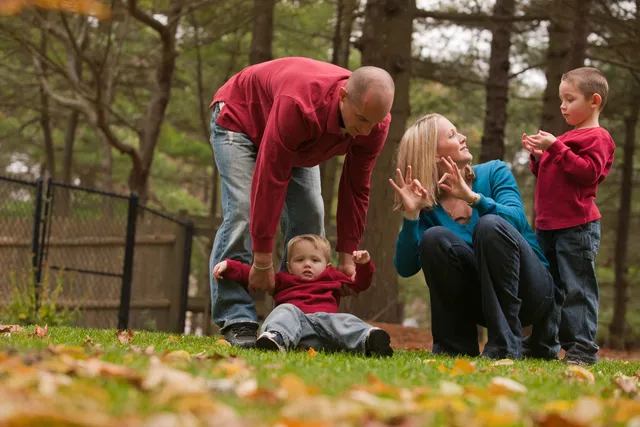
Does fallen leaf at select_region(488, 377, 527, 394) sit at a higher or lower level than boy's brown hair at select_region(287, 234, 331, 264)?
lower

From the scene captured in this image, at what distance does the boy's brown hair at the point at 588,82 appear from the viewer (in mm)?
4664

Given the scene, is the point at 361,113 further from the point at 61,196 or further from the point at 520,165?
the point at 520,165

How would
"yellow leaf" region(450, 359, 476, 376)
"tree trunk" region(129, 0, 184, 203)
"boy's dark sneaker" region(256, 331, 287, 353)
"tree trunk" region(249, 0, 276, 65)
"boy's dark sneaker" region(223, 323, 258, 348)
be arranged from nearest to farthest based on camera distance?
"yellow leaf" region(450, 359, 476, 376) → "boy's dark sneaker" region(256, 331, 287, 353) → "boy's dark sneaker" region(223, 323, 258, 348) → "tree trunk" region(249, 0, 276, 65) → "tree trunk" region(129, 0, 184, 203)

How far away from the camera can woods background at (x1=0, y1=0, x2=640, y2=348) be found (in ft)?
29.4

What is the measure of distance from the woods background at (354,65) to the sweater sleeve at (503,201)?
353cm

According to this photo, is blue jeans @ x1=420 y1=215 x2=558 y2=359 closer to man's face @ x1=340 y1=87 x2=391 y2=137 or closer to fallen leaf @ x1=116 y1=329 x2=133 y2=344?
man's face @ x1=340 y1=87 x2=391 y2=137

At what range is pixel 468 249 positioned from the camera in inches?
178

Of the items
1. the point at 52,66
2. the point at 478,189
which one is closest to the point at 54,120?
the point at 52,66

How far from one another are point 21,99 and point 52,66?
6050 millimetres

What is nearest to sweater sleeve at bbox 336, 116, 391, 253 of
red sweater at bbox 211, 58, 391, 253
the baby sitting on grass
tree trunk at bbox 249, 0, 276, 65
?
red sweater at bbox 211, 58, 391, 253

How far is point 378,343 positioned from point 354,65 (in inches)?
587

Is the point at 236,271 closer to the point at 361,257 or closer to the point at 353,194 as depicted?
the point at 361,257

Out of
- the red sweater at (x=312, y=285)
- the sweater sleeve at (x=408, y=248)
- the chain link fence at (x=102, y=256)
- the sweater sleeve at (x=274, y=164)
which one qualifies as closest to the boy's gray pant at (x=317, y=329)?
the red sweater at (x=312, y=285)

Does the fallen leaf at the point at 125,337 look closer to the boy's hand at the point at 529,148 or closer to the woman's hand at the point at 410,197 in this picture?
the woman's hand at the point at 410,197
